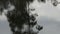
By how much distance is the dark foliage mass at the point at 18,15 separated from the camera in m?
17.2

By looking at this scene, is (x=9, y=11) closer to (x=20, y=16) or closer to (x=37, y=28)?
(x=20, y=16)

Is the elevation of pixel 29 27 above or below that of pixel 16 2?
below

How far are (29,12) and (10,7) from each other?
1.04m

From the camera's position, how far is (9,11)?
58.1 feet

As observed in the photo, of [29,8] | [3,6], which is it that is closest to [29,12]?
[29,8]

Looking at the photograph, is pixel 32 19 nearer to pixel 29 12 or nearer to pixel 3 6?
pixel 29 12

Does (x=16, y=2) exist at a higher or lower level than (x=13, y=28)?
higher

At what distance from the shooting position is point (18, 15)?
1759 centimetres

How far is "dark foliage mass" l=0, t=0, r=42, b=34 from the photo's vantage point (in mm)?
17219

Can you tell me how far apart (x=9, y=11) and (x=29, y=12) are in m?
1.06

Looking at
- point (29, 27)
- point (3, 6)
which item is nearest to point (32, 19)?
point (29, 27)

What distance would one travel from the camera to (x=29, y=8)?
1759cm

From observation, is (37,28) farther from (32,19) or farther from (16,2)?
(16,2)

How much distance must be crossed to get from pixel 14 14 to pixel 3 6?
80cm
